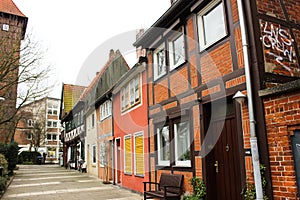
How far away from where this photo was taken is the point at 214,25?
671 centimetres

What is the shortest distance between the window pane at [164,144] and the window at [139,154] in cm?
153

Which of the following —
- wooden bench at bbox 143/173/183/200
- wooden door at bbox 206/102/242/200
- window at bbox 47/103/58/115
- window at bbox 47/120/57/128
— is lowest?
wooden bench at bbox 143/173/183/200

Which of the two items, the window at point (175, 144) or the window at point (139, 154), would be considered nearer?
the window at point (175, 144)

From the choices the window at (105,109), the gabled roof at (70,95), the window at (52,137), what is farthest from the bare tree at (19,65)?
the window at (52,137)

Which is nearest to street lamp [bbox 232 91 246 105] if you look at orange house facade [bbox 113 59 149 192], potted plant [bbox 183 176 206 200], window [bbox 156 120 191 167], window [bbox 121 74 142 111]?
potted plant [bbox 183 176 206 200]

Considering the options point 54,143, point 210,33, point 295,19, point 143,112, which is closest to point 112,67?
point 143,112

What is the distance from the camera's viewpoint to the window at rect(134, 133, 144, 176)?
35.1 feet

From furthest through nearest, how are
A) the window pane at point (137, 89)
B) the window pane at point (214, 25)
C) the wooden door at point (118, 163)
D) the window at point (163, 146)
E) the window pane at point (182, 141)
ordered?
the wooden door at point (118, 163)
the window pane at point (137, 89)
the window at point (163, 146)
the window pane at point (182, 141)
the window pane at point (214, 25)

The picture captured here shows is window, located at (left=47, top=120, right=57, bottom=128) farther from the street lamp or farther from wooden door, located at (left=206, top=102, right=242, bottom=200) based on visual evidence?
the street lamp

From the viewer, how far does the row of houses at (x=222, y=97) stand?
4797mm

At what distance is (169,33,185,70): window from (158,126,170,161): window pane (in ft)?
6.89

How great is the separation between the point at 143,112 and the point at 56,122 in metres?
52.8

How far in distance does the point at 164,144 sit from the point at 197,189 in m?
2.68

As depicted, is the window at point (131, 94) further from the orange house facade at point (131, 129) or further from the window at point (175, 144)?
the window at point (175, 144)
